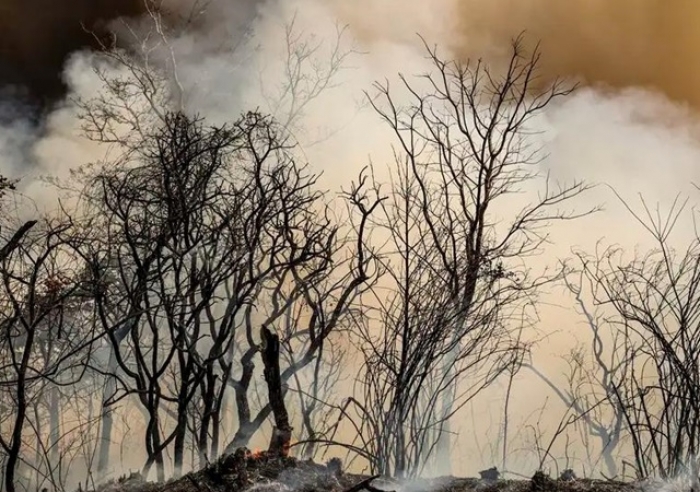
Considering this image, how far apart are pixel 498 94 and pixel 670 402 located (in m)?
2.94

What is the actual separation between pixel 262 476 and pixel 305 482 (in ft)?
0.50

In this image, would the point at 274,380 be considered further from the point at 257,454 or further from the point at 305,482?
the point at 305,482

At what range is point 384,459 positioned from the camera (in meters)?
3.09

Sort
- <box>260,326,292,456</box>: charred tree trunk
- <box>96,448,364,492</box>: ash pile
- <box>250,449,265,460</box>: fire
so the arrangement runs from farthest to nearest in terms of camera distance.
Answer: <box>260,326,292,456</box>: charred tree trunk < <box>250,449,265,460</box>: fire < <box>96,448,364,492</box>: ash pile

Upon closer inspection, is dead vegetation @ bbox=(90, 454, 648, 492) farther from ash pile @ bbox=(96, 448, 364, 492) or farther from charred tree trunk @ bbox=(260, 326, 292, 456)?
charred tree trunk @ bbox=(260, 326, 292, 456)

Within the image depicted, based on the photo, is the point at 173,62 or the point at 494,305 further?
the point at 173,62

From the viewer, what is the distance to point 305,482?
222cm

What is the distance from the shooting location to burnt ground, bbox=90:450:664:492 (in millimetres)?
2135

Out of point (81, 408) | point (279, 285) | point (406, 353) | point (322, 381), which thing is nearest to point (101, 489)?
point (406, 353)

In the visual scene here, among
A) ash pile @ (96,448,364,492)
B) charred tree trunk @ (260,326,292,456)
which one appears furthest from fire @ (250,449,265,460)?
charred tree trunk @ (260,326,292,456)

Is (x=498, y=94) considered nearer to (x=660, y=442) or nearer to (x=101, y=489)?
(x=660, y=442)

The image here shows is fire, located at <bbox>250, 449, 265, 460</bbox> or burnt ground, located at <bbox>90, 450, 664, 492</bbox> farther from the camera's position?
fire, located at <bbox>250, 449, 265, 460</bbox>

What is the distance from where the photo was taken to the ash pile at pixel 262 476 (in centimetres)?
213

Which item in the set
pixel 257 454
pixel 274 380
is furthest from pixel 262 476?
pixel 274 380
